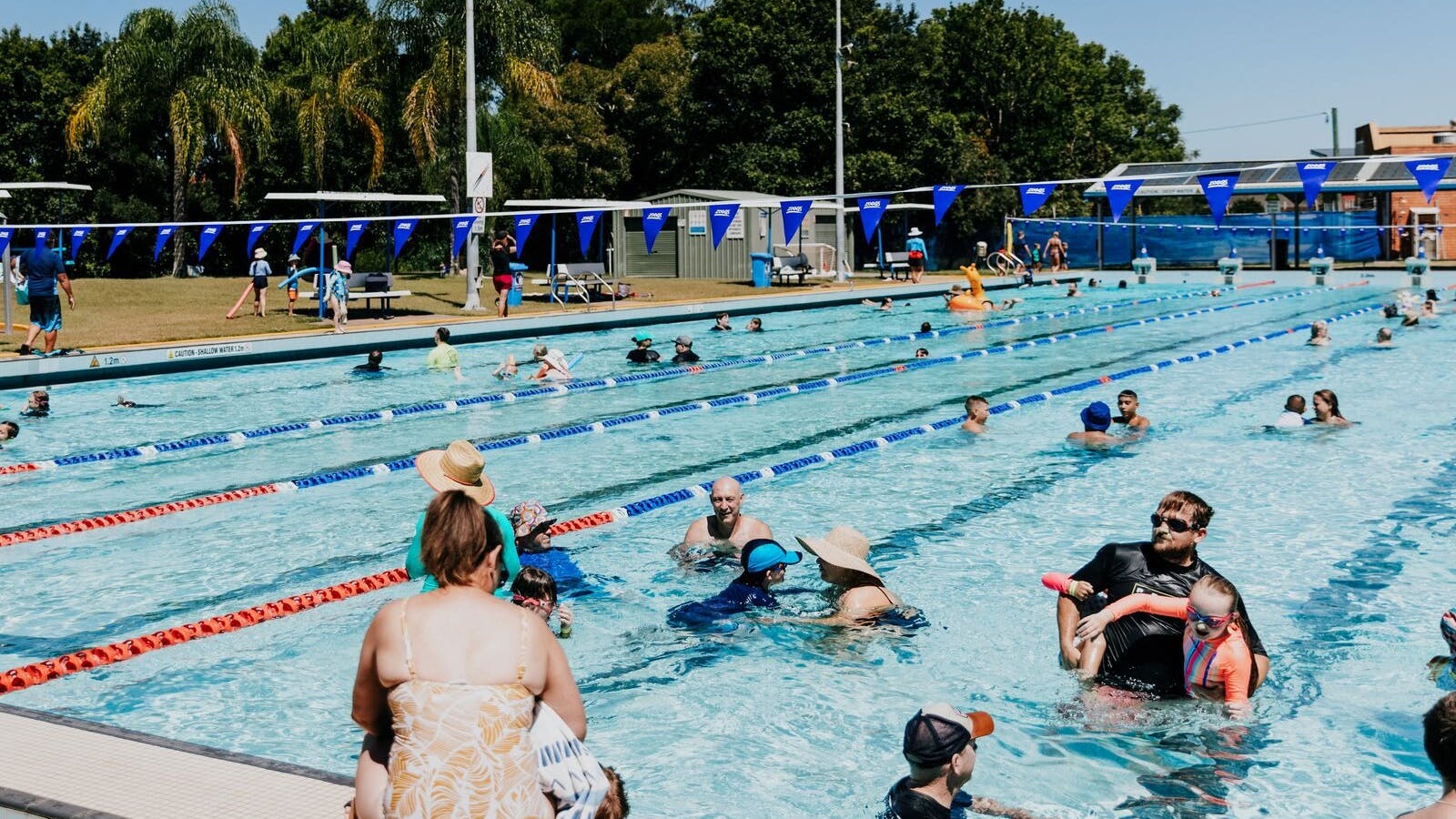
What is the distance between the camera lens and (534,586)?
5.90 m

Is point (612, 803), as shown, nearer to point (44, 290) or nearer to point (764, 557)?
point (764, 557)

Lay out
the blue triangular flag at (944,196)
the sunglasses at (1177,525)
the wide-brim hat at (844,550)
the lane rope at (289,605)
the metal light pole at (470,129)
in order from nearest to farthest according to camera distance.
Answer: the sunglasses at (1177,525)
the lane rope at (289,605)
the wide-brim hat at (844,550)
the blue triangular flag at (944,196)
the metal light pole at (470,129)

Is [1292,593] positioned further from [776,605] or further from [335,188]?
[335,188]

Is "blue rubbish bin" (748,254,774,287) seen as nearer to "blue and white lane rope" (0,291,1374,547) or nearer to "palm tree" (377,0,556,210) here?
"palm tree" (377,0,556,210)

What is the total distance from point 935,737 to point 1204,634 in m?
1.70

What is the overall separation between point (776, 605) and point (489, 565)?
4.13 meters

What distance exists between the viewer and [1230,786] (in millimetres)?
5234

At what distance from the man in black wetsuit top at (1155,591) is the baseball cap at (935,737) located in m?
1.73

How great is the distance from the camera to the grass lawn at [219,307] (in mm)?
20422

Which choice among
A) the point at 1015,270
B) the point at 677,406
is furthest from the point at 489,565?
the point at 1015,270

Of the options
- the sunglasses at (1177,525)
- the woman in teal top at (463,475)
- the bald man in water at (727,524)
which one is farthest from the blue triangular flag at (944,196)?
the woman in teal top at (463,475)

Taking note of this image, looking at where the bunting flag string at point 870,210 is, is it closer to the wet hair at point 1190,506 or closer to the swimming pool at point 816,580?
the swimming pool at point 816,580

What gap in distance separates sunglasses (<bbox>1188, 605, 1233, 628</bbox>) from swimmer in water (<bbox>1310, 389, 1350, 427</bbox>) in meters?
8.66

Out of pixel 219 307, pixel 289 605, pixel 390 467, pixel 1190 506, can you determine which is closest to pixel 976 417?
pixel 390 467
